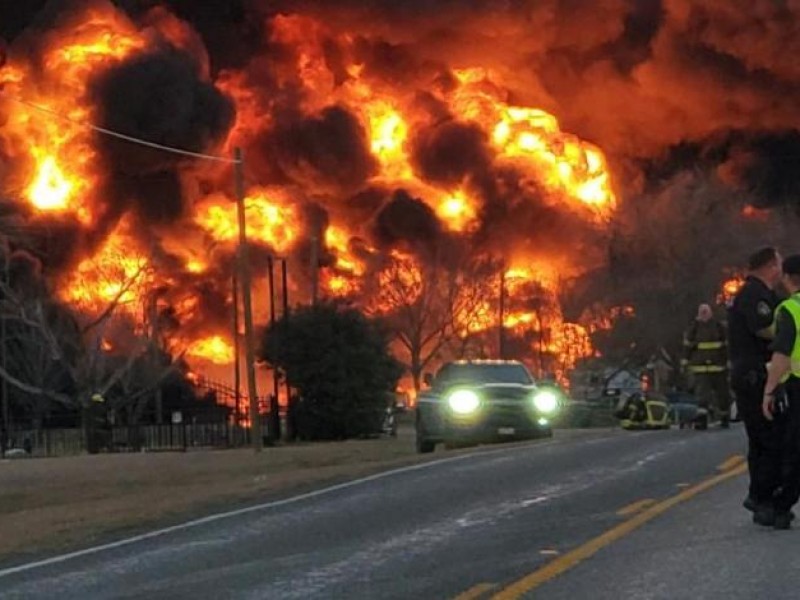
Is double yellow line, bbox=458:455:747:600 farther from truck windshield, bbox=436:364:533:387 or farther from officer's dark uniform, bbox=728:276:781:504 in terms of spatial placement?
truck windshield, bbox=436:364:533:387

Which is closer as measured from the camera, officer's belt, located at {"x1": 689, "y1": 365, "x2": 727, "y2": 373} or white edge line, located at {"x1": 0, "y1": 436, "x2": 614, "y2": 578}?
white edge line, located at {"x1": 0, "y1": 436, "x2": 614, "y2": 578}

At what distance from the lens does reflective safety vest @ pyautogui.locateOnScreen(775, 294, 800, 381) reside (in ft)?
27.0

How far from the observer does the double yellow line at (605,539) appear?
735cm

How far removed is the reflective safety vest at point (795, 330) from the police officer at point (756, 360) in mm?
308

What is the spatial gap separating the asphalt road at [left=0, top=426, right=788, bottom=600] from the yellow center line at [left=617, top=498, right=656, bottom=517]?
0.01 metres

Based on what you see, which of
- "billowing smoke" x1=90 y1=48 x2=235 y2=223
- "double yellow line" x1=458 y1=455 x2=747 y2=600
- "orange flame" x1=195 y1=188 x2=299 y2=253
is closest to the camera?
"double yellow line" x1=458 y1=455 x2=747 y2=600

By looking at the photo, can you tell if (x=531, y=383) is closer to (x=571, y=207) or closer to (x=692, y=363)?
(x=692, y=363)

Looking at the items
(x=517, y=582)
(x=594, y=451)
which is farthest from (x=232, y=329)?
(x=517, y=582)

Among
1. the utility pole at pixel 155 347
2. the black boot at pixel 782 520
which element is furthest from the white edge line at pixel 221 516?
the utility pole at pixel 155 347

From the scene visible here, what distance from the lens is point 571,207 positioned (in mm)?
50000

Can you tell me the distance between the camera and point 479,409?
19.5 metres

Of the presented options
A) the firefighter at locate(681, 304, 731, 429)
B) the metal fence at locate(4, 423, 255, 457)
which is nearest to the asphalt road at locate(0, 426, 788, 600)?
the firefighter at locate(681, 304, 731, 429)

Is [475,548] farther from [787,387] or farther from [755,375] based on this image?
[787,387]

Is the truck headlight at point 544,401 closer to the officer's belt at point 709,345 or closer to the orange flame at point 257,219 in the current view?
the officer's belt at point 709,345
